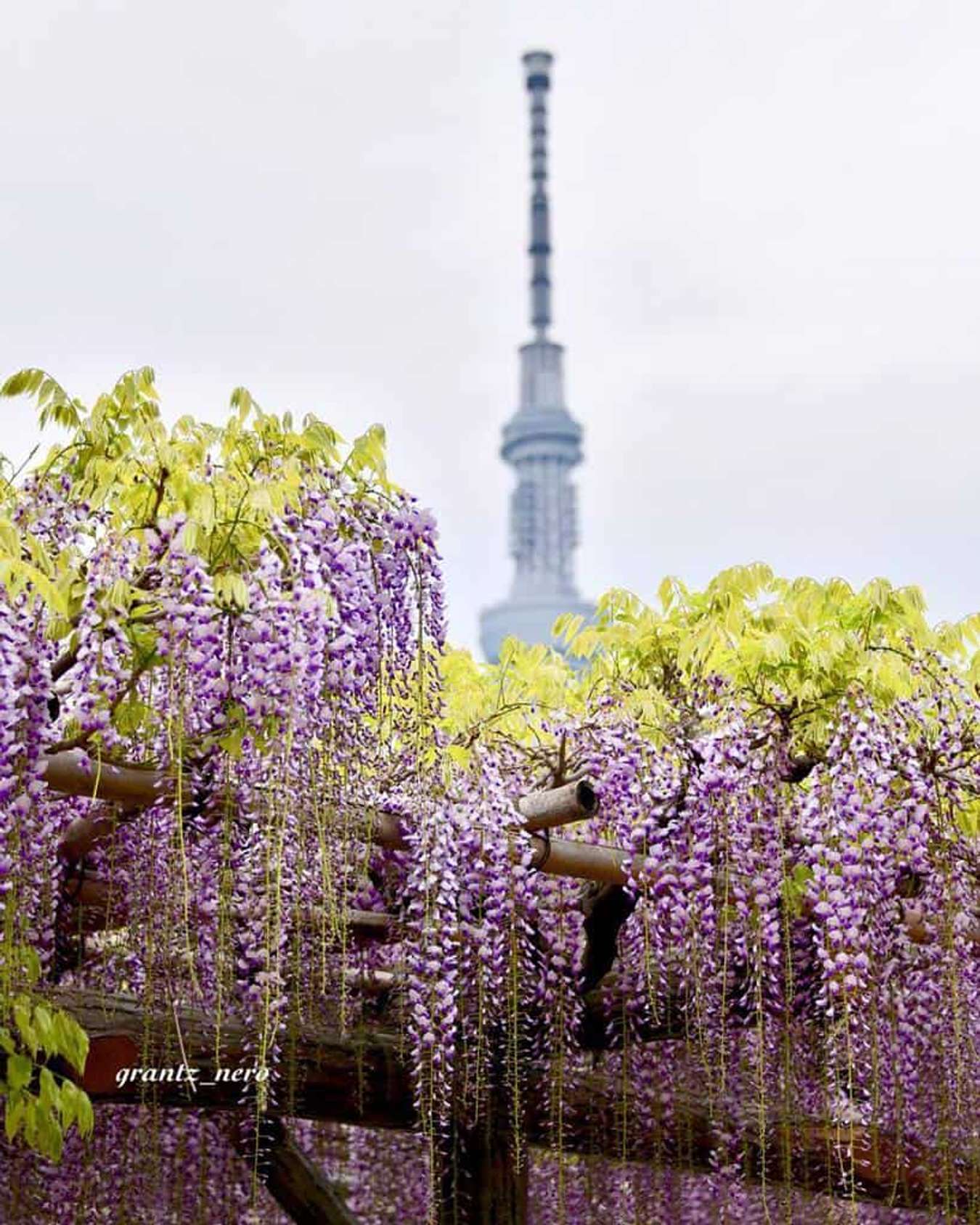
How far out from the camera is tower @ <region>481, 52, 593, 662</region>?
103875 millimetres

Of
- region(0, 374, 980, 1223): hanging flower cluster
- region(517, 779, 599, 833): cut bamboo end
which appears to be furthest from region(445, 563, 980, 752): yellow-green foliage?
region(517, 779, 599, 833): cut bamboo end

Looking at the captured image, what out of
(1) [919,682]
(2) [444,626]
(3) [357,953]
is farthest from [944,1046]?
(2) [444,626]

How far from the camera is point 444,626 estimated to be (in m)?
4.76

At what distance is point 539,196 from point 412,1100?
90623 millimetres

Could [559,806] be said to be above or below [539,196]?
below

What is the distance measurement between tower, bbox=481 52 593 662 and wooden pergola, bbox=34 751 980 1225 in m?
94.1

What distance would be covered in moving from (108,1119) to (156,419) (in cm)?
256

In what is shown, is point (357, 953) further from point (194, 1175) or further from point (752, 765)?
point (752, 765)

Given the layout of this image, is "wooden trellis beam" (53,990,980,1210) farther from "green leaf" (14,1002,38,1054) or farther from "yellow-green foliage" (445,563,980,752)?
"yellow-green foliage" (445,563,980,752)

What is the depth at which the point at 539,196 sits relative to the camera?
93.9 meters

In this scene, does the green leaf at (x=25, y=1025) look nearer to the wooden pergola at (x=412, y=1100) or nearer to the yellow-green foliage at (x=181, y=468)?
the wooden pergola at (x=412, y=1100)

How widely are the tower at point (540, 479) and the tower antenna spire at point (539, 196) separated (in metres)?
0.05

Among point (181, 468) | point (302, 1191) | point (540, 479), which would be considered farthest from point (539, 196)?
point (181, 468)

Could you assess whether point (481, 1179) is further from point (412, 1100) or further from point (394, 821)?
point (394, 821)
